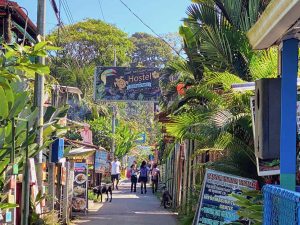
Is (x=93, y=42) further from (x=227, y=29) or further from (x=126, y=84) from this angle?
(x=227, y=29)

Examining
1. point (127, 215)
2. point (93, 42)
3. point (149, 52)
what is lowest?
point (127, 215)

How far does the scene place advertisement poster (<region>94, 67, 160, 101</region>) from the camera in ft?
94.2

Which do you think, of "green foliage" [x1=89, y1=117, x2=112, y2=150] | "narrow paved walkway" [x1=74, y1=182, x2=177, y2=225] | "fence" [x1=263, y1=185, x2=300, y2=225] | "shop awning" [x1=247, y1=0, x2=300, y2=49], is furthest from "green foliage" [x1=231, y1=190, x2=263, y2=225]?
"green foliage" [x1=89, y1=117, x2=112, y2=150]

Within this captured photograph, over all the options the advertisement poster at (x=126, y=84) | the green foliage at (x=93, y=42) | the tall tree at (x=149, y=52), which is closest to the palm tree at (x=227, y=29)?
the advertisement poster at (x=126, y=84)

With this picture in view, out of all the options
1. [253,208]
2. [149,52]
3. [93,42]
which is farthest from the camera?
[149,52]

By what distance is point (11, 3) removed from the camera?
14055 mm

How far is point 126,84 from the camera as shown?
29.1 m

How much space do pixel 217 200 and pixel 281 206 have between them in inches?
207

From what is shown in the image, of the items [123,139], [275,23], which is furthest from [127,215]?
[123,139]

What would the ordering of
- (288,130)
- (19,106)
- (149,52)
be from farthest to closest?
1. (149,52)
2. (19,106)
3. (288,130)

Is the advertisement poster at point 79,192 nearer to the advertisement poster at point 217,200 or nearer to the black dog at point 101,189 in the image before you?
the black dog at point 101,189

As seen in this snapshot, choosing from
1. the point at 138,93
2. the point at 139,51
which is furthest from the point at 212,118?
the point at 139,51

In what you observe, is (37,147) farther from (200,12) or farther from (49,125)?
(200,12)

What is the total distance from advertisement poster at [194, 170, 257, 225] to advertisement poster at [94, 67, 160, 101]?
19500mm
